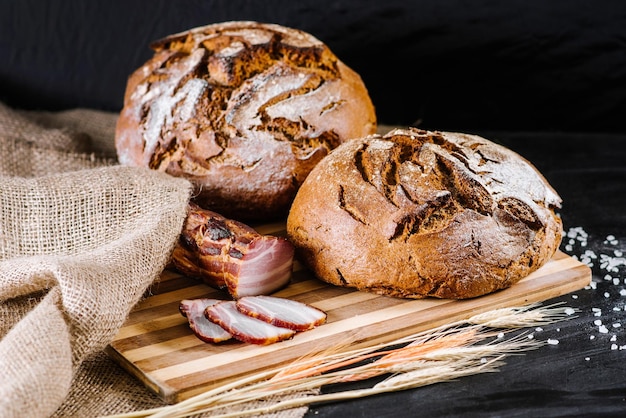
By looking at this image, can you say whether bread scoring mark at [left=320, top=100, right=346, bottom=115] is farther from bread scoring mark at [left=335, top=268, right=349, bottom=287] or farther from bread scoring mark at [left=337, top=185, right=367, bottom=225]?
bread scoring mark at [left=335, top=268, right=349, bottom=287]

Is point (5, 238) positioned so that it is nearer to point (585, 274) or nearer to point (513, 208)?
point (513, 208)

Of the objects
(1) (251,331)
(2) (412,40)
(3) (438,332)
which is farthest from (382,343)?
(2) (412,40)

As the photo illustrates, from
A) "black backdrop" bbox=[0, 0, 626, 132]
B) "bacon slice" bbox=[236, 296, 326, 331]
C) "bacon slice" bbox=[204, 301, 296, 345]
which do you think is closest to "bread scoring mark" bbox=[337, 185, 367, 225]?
"bacon slice" bbox=[236, 296, 326, 331]

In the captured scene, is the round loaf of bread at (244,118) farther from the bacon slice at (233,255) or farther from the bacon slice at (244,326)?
the bacon slice at (244,326)

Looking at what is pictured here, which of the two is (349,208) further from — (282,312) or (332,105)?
(332,105)

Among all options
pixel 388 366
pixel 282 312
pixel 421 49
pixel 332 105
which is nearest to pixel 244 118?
pixel 332 105
